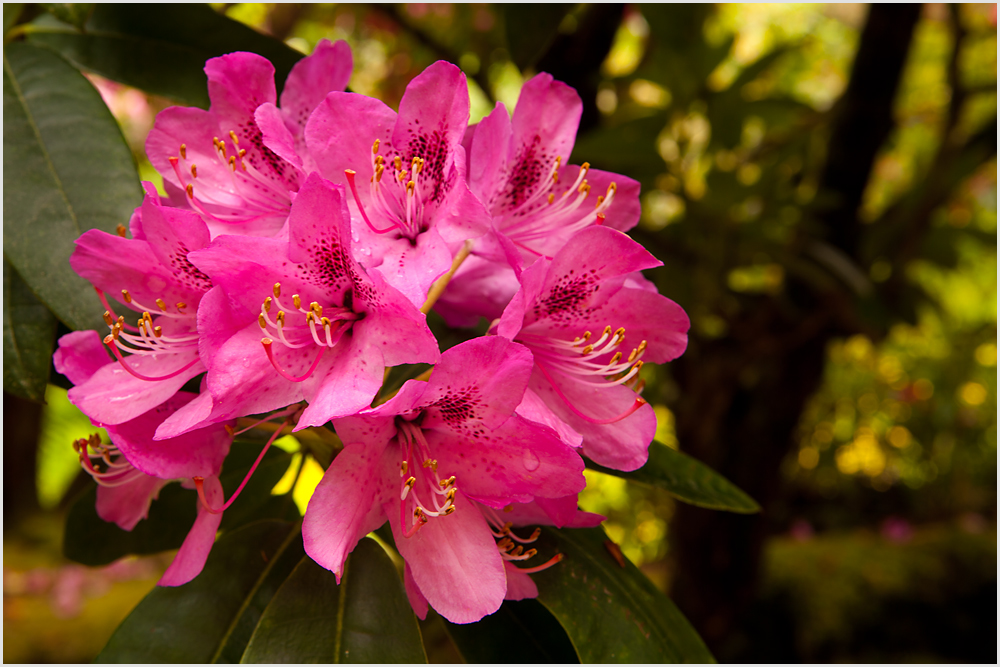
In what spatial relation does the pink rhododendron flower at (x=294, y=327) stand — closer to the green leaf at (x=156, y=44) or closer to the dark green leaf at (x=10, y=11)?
the green leaf at (x=156, y=44)

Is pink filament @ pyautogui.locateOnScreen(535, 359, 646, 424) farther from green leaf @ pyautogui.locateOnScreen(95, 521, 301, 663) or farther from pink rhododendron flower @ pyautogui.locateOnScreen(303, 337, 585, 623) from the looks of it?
green leaf @ pyautogui.locateOnScreen(95, 521, 301, 663)

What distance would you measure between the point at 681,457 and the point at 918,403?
4777 mm

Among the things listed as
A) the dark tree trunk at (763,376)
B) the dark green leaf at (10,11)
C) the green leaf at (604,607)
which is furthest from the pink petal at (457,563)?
the dark tree trunk at (763,376)

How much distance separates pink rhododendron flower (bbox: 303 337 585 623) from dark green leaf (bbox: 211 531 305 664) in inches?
6.7

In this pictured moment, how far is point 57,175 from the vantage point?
65 cm

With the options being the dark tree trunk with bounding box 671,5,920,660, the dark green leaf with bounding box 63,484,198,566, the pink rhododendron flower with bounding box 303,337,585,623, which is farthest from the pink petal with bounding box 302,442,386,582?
the dark tree trunk with bounding box 671,5,920,660

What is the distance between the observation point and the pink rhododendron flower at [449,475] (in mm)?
506

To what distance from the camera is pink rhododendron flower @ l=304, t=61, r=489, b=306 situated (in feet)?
1.80

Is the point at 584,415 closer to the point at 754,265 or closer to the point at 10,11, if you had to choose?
the point at 10,11

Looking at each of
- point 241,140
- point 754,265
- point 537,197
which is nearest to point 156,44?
point 241,140

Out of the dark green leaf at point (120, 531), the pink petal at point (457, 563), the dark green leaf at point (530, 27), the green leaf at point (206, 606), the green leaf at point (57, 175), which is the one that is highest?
the dark green leaf at point (530, 27)

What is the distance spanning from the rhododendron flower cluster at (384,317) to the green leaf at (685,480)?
11 centimetres

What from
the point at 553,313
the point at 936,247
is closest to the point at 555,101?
the point at 553,313

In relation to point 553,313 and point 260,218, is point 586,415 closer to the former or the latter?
point 553,313
